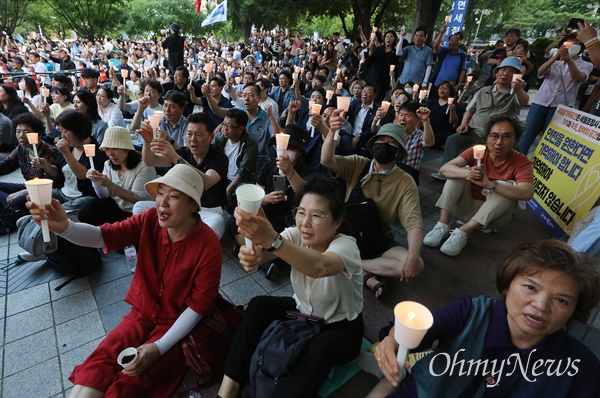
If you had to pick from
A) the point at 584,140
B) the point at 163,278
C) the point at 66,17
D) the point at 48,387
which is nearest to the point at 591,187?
the point at 584,140

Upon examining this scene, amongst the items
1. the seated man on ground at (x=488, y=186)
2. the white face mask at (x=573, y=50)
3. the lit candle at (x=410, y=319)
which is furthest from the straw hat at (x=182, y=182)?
the white face mask at (x=573, y=50)

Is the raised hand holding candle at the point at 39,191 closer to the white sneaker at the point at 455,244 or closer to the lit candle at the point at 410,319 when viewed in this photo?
the lit candle at the point at 410,319

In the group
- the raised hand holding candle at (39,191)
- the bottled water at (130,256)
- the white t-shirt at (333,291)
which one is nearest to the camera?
the raised hand holding candle at (39,191)

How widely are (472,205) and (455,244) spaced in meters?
0.70

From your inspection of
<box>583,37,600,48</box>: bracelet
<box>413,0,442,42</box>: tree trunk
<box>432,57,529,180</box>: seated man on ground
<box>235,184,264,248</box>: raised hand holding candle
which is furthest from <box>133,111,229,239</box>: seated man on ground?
<box>413,0,442,42</box>: tree trunk

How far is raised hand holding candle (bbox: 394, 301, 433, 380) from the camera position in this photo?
3.95 ft

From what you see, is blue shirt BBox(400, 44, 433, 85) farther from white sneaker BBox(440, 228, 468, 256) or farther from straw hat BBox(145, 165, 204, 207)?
straw hat BBox(145, 165, 204, 207)

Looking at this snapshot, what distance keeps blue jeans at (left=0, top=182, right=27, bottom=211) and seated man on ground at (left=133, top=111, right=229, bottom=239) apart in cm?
180

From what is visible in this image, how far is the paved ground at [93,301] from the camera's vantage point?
8.00ft

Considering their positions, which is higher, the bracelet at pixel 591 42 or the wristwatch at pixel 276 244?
the bracelet at pixel 591 42

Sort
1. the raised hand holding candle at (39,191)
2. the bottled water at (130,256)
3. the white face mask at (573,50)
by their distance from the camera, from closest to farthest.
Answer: the raised hand holding candle at (39,191)
the bottled water at (130,256)
the white face mask at (573,50)

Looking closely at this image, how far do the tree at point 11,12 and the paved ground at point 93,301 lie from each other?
117ft

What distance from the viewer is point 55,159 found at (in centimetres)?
430

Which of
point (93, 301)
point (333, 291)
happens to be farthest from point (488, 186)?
point (93, 301)
